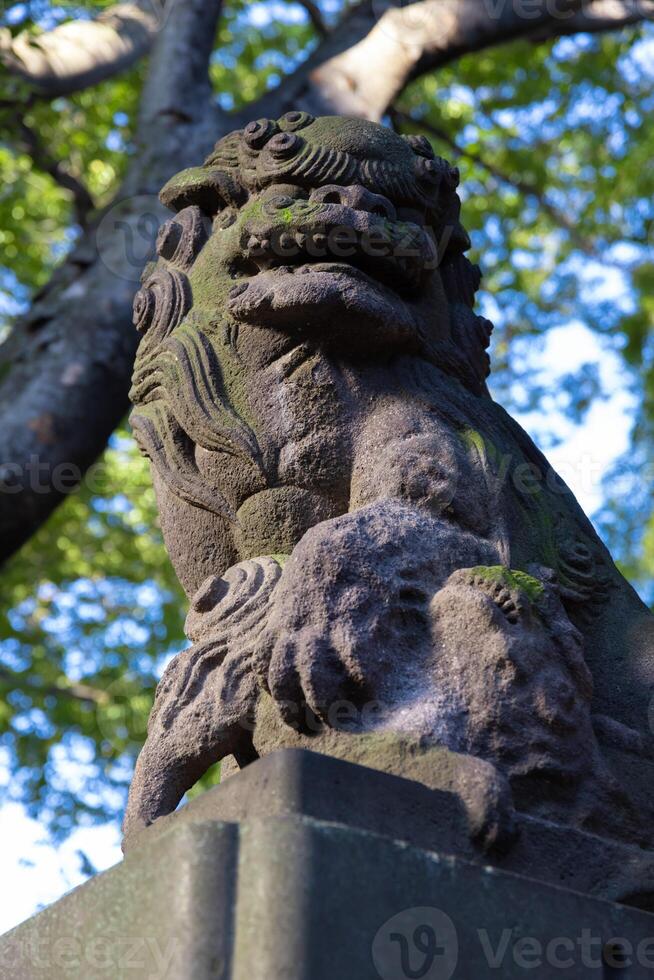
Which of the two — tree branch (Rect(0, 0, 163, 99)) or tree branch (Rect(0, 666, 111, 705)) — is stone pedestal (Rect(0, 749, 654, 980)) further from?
tree branch (Rect(0, 666, 111, 705))

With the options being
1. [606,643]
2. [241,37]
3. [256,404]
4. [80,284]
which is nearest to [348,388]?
[256,404]

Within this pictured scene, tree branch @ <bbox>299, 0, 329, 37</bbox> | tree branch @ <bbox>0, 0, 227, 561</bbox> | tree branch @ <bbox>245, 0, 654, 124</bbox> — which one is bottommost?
tree branch @ <bbox>0, 0, 227, 561</bbox>

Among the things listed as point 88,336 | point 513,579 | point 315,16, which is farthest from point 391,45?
point 513,579

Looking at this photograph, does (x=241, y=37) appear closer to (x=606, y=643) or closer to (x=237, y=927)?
(x=606, y=643)

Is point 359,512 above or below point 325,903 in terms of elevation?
above

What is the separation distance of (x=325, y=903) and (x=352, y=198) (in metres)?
1.72

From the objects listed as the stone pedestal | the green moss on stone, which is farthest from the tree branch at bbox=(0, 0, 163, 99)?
the stone pedestal

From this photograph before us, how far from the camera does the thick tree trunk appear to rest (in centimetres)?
535

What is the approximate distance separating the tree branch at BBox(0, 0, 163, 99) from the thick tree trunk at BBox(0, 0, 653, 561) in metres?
0.31

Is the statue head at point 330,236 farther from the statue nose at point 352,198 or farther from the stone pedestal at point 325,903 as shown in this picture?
the stone pedestal at point 325,903

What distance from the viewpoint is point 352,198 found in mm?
3068

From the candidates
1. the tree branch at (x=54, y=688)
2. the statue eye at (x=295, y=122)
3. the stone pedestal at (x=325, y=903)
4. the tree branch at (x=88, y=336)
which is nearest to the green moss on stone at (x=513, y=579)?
the stone pedestal at (x=325, y=903)

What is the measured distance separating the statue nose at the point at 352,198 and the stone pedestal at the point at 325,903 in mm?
1454

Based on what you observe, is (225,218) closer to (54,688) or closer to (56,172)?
(56,172)
